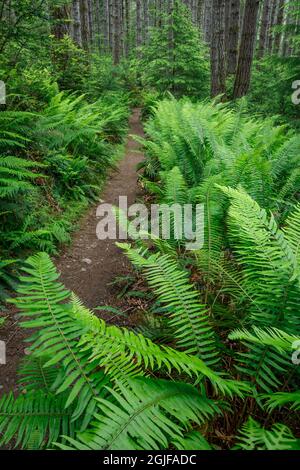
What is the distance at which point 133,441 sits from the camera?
1.65 m

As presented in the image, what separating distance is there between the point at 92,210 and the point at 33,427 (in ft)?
14.6

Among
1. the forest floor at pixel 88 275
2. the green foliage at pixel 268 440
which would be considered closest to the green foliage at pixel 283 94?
the forest floor at pixel 88 275

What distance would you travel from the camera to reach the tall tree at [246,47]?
8.14 meters

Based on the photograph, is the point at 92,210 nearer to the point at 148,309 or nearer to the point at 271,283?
the point at 148,309

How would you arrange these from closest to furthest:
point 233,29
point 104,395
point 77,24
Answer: point 104,395 < point 233,29 < point 77,24

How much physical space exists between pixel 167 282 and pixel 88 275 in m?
2.11

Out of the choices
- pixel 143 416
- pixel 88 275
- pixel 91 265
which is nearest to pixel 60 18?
pixel 91 265

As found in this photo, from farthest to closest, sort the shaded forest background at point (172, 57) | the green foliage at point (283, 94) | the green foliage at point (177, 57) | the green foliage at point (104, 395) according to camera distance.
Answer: the green foliage at point (177, 57)
the green foliage at point (283, 94)
the shaded forest background at point (172, 57)
the green foliage at point (104, 395)

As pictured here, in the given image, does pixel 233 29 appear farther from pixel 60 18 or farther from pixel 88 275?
pixel 88 275

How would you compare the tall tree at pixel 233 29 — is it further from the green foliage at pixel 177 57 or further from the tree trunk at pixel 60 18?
the tree trunk at pixel 60 18

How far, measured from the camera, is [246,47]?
8.35 metres

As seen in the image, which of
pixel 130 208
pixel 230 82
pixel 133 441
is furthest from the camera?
pixel 230 82

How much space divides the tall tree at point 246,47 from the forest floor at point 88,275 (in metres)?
4.55
